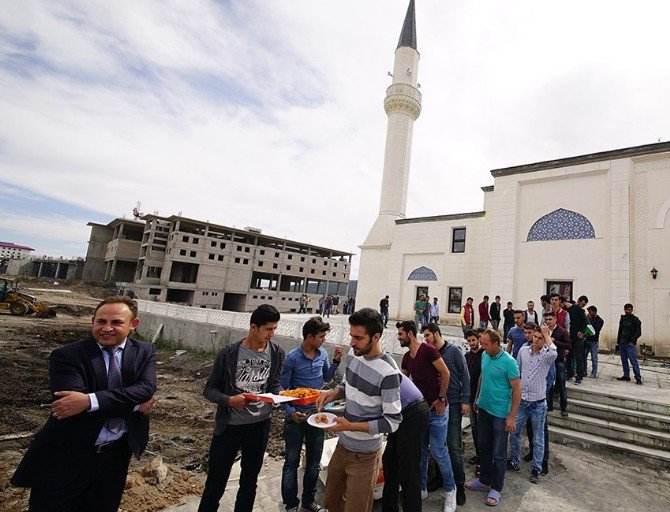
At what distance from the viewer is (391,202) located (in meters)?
21.0

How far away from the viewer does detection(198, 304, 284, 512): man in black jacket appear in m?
2.59

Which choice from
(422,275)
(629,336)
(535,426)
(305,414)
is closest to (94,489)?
(305,414)

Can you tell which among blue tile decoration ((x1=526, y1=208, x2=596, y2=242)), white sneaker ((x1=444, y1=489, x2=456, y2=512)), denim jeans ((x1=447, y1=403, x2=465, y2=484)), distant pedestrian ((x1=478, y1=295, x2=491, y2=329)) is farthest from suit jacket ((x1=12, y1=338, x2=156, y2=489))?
blue tile decoration ((x1=526, y1=208, x2=596, y2=242))

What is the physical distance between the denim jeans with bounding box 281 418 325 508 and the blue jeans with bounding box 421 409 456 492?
3.86ft

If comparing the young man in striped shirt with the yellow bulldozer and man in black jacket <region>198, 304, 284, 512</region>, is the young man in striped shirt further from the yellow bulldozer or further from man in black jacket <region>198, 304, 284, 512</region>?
the yellow bulldozer

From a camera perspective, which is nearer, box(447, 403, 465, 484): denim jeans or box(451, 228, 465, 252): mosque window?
box(447, 403, 465, 484): denim jeans

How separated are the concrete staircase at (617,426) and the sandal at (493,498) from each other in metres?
2.48

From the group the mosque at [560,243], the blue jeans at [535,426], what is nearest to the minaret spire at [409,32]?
the mosque at [560,243]

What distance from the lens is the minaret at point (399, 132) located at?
2088 cm

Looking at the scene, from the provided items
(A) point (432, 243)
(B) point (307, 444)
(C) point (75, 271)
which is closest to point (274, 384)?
(B) point (307, 444)

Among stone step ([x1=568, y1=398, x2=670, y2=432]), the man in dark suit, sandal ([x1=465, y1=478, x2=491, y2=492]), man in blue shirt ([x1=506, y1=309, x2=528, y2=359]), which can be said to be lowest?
sandal ([x1=465, y1=478, x2=491, y2=492])

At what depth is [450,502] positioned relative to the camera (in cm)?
326

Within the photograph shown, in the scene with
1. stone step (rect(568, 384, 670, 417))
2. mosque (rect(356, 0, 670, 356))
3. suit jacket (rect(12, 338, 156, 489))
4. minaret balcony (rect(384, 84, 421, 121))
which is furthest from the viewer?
minaret balcony (rect(384, 84, 421, 121))

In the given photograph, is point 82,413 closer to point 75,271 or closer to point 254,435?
point 254,435
